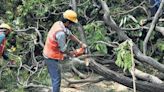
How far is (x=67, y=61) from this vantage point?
27.6 feet

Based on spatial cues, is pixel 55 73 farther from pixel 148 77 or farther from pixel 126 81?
pixel 148 77

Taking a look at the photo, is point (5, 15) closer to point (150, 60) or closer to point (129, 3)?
point (129, 3)

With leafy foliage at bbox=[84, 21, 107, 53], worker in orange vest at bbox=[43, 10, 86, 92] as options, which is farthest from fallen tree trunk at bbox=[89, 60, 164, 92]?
leafy foliage at bbox=[84, 21, 107, 53]

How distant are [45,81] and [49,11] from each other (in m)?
2.10

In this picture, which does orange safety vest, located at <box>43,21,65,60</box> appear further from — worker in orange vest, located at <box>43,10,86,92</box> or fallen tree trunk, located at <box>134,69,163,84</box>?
fallen tree trunk, located at <box>134,69,163,84</box>

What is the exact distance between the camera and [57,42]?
19.8 ft

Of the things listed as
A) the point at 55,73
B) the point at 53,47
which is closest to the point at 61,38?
the point at 53,47

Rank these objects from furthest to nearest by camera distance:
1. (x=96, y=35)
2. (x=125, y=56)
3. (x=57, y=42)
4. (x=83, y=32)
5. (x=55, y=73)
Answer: (x=96, y=35) → (x=83, y=32) → (x=55, y=73) → (x=57, y=42) → (x=125, y=56)

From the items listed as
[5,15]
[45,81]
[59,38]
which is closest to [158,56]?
[45,81]

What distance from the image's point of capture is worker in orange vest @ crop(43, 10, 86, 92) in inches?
232

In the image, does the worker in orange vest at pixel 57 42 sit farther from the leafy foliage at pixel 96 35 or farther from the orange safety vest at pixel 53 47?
the leafy foliage at pixel 96 35

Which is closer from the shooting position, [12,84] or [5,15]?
[12,84]

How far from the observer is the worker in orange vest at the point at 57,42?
5.90 meters

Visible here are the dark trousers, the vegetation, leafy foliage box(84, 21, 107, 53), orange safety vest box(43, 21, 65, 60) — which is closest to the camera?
orange safety vest box(43, 21, 65, 60)
